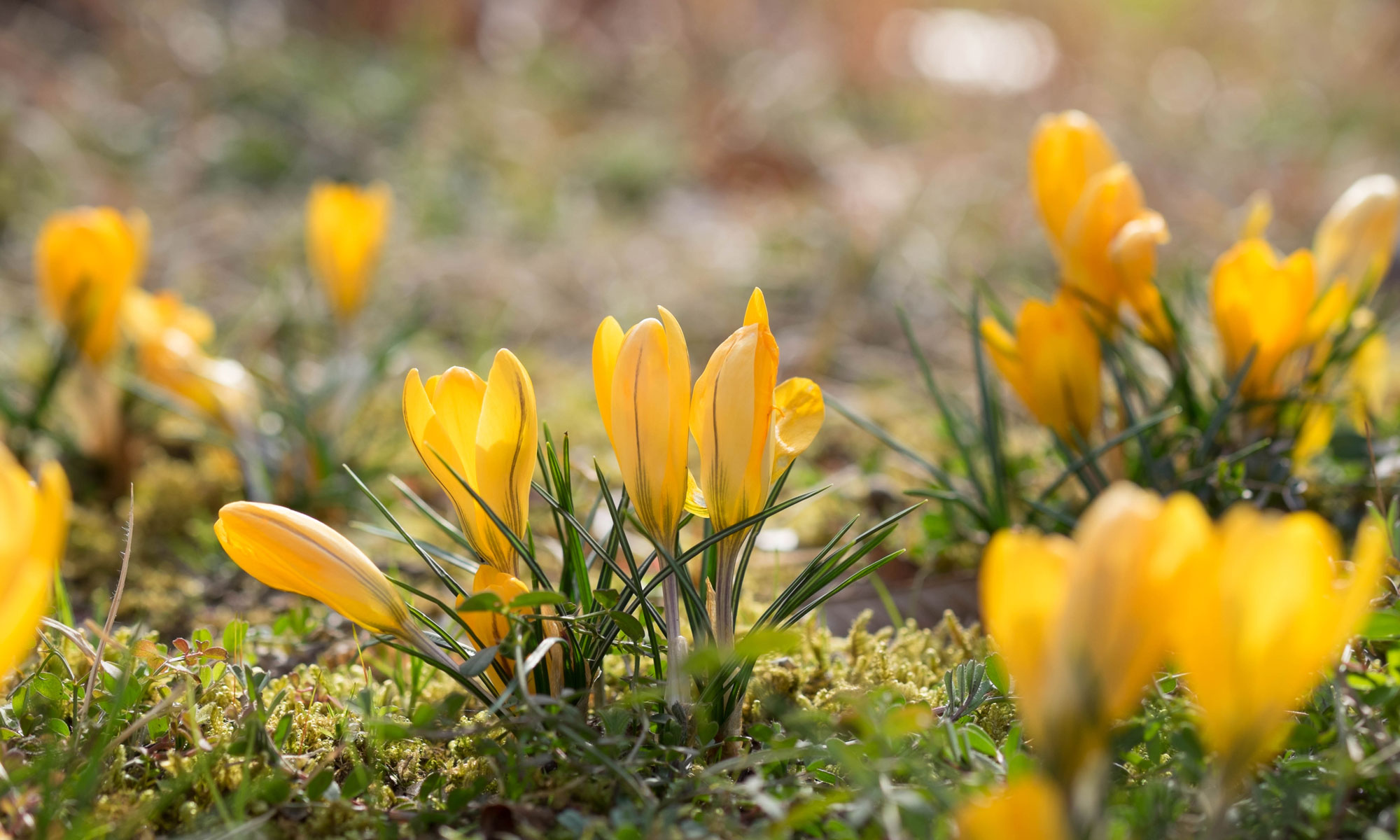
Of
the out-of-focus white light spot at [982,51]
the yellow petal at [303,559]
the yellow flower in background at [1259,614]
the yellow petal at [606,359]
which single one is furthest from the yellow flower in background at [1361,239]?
the out-of-focus white light spot at [982,51]

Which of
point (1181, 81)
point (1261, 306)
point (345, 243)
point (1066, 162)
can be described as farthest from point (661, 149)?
point (1181, 81)

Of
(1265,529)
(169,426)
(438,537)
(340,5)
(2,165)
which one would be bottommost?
(1265,529)

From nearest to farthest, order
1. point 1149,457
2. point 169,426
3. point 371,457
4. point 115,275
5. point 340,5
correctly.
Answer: point 1149,457, point 115,275, point 371,457, point 169,426, point 340,5

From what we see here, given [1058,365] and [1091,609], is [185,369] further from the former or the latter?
[1091,609]

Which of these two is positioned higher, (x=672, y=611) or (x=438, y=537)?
(x=438, y=537)

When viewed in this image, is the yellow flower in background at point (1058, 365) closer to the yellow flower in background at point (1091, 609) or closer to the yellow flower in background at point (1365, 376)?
the yellow flower in background at point (1365, 376)

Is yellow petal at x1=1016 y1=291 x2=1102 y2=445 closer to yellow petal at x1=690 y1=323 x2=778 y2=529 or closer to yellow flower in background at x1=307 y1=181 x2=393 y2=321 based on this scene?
yellow petal at x1=690 y1=323 x2=778 y2=529

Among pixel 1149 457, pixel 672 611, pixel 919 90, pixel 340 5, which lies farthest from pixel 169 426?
pixel 919 90

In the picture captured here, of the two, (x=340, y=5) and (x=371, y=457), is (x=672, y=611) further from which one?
(x=340, y=5)
